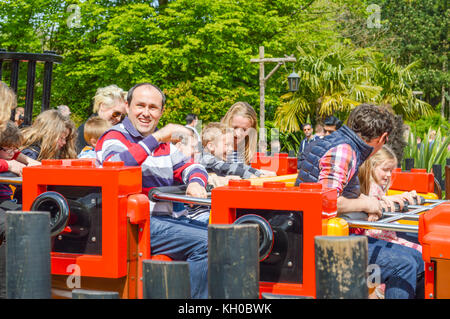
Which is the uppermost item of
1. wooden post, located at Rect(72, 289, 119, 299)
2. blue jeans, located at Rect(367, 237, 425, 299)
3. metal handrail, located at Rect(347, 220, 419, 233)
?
metal handrail, located at Rect(347, 220, 419, 233)

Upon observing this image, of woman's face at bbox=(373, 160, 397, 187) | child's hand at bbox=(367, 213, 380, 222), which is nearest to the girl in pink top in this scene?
woman's face at bbox=(373, 160, 397, 187)

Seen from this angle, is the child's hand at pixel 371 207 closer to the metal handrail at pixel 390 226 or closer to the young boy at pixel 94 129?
the metal handrail at pixel 390 226

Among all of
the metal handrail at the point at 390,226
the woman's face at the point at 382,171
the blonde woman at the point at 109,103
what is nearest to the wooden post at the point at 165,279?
the metal handrail at the point at 390,226

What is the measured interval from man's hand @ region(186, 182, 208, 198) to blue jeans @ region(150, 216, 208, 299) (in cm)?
25

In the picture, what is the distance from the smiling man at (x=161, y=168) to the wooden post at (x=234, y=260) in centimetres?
121

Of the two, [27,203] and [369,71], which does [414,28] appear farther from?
[27,203]

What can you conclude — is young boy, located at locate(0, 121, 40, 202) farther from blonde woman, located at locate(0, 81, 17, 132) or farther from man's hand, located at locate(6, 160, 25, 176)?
blonde woman, located at locate(0, 81, 17, 132)

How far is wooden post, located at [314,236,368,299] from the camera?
1.80 m

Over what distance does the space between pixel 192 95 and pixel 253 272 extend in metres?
19.8

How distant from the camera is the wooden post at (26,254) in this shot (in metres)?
1.96

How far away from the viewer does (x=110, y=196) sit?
2795 millimetres

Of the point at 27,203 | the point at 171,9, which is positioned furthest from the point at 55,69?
the point at 27,203

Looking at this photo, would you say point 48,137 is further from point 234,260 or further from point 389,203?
point 234,260
